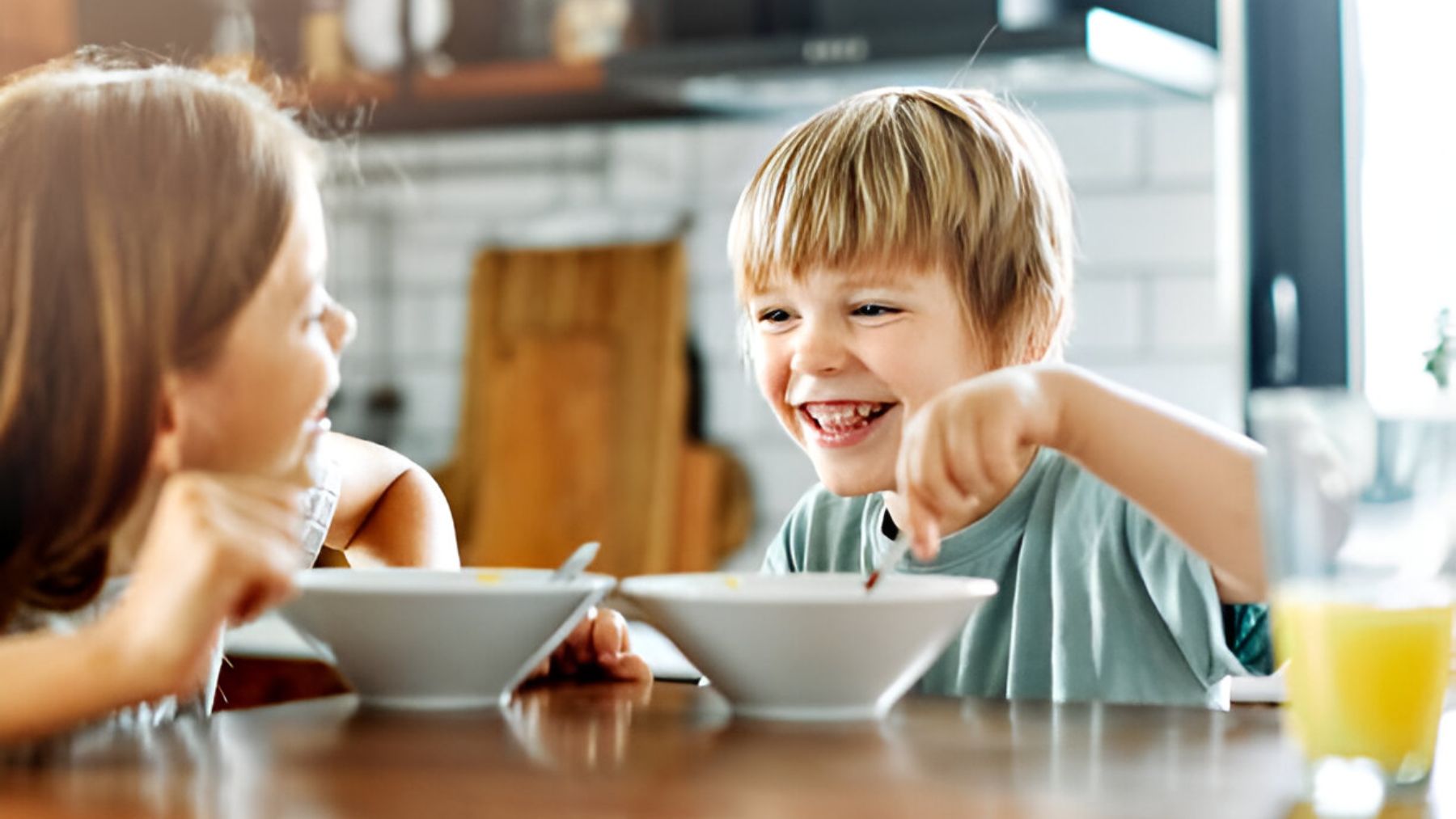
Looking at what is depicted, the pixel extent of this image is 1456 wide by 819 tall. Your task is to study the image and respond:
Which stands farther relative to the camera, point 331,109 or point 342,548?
point 331,109

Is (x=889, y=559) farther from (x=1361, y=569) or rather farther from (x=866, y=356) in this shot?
(x=866, y=356)

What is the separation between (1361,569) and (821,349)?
738mm

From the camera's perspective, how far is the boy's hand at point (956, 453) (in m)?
0.97

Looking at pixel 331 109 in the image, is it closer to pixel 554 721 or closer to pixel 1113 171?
pixel 1113 171

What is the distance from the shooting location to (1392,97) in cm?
257

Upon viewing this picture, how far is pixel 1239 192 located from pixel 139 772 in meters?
2.17

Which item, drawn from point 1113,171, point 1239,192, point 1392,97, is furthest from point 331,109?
point 1392,97

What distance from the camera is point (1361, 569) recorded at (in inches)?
30.2

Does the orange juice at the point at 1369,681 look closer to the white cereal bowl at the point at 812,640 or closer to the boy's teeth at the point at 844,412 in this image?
the white cereal bowl at the point at 812,640

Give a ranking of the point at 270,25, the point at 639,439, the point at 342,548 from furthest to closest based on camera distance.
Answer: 1. the point at 270,25
2. the point at 639,439
3. the point at 342,548

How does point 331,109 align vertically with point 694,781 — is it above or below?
above

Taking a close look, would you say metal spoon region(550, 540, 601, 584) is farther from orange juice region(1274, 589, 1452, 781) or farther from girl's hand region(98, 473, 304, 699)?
orange juice region(1274, 589, 1452, 781)

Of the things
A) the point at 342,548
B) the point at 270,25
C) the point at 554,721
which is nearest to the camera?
the point at 554,721

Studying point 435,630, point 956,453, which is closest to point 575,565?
point 435,630
